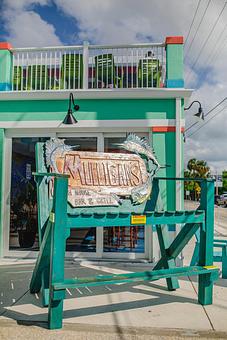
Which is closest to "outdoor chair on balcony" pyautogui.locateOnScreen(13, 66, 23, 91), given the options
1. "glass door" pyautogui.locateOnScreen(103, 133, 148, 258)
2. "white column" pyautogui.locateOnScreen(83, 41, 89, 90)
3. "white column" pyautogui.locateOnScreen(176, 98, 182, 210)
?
"white column" pyautogui.locateOnScreen(83, 41, 89, 90)

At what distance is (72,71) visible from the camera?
552 centimetres

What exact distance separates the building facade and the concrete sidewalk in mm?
1248

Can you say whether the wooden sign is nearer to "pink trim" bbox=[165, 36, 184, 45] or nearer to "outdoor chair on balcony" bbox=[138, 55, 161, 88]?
"outdoor chair on balcony" bbox=[138, 55, 161, 88]

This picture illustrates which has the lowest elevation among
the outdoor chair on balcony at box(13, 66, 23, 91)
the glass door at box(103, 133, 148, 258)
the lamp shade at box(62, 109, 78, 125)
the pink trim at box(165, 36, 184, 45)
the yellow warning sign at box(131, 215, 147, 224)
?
the glass door at box(103, 133, 148, 258)

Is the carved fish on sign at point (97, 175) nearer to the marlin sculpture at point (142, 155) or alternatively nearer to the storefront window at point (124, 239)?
the marlin sculpture at point (142, 155)

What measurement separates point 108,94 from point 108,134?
2.28 feet

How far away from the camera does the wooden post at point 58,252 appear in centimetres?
279

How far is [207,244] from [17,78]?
4.34 m

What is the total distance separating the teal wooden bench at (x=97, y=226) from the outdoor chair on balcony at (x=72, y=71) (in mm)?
2298

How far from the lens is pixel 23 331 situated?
2.74 metres

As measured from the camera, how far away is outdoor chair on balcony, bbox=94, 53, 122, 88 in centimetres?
546

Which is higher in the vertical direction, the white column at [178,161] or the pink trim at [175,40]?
the pink trim at [175,40]

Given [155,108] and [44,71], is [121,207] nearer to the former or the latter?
[155,108]

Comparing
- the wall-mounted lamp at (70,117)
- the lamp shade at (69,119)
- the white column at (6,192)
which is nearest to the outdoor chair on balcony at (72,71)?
the wall-mounted lamp at (70,117)
